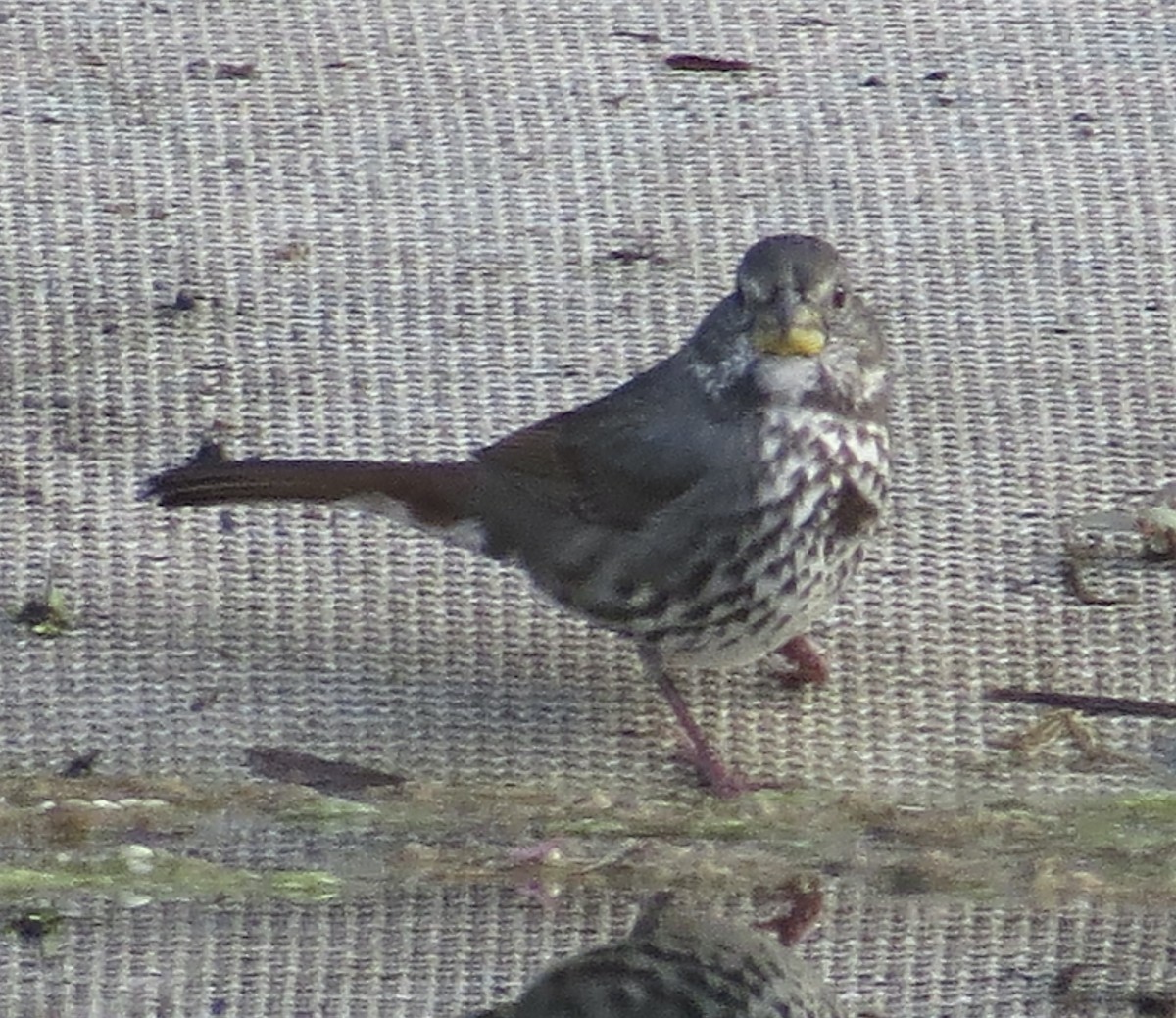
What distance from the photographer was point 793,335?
354 cm

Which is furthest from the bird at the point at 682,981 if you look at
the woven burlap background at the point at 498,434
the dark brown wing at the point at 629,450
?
the dark brown wing at the point at 629,450

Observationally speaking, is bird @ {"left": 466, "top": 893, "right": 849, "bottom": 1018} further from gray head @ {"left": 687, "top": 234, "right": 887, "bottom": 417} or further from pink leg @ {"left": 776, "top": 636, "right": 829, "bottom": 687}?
gray head @ {"left": 687, "top": 234, "right": 887, "bottom": 417}

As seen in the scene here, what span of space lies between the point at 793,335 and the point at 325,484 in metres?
0.64

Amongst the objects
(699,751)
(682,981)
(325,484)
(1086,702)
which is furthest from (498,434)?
(682,981)

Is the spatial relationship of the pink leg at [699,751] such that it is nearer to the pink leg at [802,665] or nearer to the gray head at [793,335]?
the pink leg at [802,665]

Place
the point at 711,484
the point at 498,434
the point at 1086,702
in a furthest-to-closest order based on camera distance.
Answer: the point at 498,434, the point at 1086,702, the point at 711,484

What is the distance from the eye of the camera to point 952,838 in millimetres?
3389

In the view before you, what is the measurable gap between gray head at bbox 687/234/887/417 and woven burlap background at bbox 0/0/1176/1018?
1.28 ft

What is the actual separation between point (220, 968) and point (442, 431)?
125 cm

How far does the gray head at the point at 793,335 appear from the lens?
3541 mm

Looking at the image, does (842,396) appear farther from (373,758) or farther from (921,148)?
(921,148)

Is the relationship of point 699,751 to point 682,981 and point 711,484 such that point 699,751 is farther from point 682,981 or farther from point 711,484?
point 682,981

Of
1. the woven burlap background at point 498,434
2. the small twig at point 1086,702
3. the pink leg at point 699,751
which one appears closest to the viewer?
the woven burlap background at point 498,434

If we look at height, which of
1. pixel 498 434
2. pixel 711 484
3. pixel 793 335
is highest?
pixel 793 335
